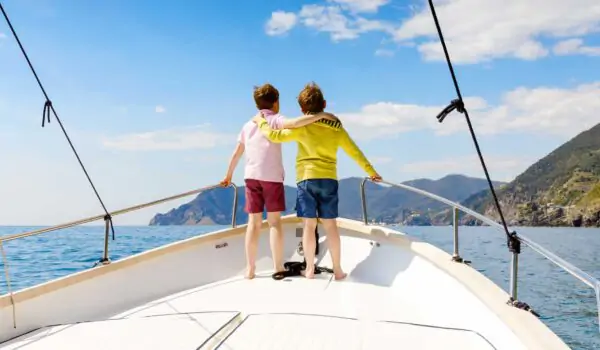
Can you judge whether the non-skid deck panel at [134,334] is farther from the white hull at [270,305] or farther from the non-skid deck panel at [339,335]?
the non-skid deck panel at [339,335]

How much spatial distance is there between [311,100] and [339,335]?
6.72ft

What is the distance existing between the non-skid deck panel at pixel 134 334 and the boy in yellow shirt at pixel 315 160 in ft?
4.33

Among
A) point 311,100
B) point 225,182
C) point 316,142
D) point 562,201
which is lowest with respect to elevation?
point 562,201

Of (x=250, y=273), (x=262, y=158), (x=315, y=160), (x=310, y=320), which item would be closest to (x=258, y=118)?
(x=262, y=158)

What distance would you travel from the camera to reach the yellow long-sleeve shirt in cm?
452

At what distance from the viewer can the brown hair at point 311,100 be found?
14.8 feet

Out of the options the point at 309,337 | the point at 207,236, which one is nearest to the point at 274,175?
the point at 207,236

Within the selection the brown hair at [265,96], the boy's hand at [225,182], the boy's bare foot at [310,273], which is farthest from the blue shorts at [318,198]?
the boy's hand at [225,182]

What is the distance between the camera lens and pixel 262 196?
487cm

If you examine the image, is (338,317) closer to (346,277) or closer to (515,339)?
(515,339)

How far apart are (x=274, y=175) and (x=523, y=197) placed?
682 feet

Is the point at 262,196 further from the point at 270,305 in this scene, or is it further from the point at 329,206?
the point at 270,305

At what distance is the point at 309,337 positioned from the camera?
10.0ft

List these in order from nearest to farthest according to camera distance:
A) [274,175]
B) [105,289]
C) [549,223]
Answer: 1. [105,289]
2. [274,175]
3. [549,223]
